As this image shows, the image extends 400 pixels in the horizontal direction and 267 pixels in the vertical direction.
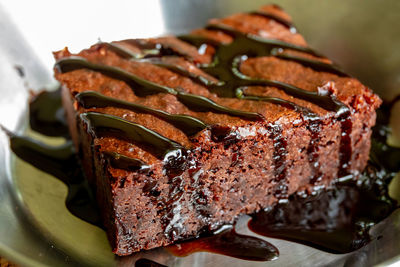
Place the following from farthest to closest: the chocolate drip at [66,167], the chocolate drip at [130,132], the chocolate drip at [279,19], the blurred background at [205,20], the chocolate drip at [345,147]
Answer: the blurred background at [205,20] → the chocolate drip at [279,19] → the chocolate drip at [66,167] → the chocolate drip at [345,147] → the chocolate drip at [130,132]

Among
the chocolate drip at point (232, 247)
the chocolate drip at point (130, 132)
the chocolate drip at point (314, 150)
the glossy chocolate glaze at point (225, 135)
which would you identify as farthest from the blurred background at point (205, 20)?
the chocolate drip at point (232, 247)

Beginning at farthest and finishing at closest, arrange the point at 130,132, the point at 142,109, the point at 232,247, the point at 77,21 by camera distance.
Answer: the point at 77,21 → the point at 232,247 → the point at 142,109 → the point at 130,132

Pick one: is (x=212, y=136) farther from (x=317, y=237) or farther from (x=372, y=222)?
(x=372, y=222)

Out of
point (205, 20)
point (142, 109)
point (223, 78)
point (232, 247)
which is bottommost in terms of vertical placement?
point (232, 247)

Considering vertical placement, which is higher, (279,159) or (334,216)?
(279,159)

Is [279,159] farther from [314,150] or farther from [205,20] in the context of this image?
[205,20]

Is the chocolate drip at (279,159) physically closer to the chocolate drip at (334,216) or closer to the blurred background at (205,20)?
the chocolate drip at (334,216)

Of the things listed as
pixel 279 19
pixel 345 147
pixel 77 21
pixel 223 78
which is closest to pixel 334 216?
pixel 345 147
